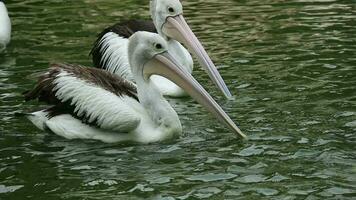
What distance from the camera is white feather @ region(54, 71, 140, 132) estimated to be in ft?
21.1

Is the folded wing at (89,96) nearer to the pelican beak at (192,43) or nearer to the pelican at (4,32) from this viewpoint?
the pelican beak at (192,43)

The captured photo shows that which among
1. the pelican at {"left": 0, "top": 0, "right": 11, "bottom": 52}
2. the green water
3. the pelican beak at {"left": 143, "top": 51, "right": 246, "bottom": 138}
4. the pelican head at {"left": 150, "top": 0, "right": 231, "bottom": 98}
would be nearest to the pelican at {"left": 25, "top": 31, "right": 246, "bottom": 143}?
the pelican beak at {"left": 143, "top": 51, "right": 246, "bottom": 138}

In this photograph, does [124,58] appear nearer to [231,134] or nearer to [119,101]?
[119,101]

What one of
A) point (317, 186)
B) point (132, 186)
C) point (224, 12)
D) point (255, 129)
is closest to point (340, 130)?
point (255, 129)

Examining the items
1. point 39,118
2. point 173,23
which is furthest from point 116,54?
point 39,118

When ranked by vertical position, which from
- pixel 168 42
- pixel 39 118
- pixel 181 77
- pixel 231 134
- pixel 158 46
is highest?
pixel 158 46

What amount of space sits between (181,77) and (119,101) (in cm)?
51

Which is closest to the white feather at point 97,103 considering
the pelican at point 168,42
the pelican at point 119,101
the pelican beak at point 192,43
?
the pelican at point 119,101

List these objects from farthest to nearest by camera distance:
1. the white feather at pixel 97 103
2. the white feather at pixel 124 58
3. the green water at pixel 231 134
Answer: the white feather at pixel 124 58 < the white feather at pixel 97 103 < the green water at pixel 231 134

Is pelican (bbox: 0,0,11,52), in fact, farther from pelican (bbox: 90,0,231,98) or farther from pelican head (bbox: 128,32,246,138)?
pelican head (bbox: 128,32,246,138)

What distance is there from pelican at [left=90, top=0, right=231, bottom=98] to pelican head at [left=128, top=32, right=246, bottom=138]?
866mm

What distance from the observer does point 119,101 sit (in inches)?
258

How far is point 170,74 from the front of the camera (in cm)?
668

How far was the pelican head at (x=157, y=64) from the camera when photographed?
6.58m
